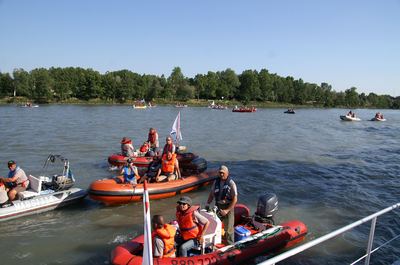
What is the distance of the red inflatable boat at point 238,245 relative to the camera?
21.6 feet

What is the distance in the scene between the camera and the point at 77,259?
7.98 m

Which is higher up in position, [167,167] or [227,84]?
[227,84]

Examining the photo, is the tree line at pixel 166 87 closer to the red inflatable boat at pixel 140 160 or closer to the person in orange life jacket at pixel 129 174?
the red inflatable boat at pixel 140 160

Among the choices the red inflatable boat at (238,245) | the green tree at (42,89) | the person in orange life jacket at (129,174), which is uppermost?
the green tree at (42,89)

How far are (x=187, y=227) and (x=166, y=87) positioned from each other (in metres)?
87.6

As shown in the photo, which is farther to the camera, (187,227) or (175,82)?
(175,82)

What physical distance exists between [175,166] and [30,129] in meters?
22.1

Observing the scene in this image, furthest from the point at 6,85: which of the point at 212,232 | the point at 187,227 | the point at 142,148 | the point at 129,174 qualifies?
the point at 187,227

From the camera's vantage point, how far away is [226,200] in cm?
798

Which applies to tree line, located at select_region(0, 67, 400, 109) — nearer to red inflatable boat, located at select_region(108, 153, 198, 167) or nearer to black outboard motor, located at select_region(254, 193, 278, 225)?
red inflatable boat, located at select_region(108, 153, 198, 167)

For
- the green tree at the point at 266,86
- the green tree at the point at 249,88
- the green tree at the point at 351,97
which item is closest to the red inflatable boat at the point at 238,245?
the green tree at the point at 249,88

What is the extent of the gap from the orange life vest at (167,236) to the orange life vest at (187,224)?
350mm

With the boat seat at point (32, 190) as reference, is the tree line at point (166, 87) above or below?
above

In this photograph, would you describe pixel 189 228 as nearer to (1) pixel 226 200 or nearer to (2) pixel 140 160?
(1) pixel 226 200
